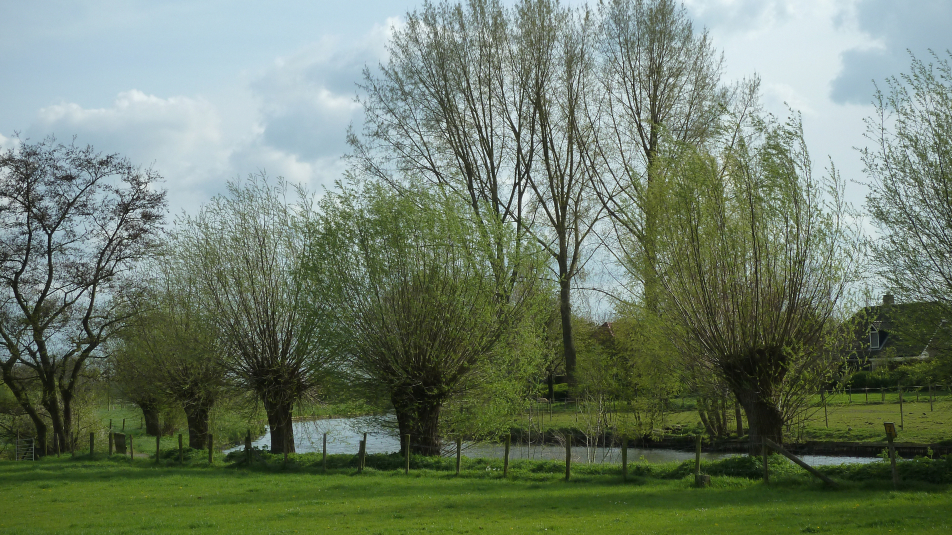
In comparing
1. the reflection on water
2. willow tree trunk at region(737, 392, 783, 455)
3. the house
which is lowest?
the reflection on water

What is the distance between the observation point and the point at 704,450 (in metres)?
28.7

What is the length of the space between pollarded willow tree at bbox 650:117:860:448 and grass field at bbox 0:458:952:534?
7.60ft

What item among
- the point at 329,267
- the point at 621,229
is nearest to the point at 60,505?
the point at 329,267

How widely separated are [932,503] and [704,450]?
16.9 meters

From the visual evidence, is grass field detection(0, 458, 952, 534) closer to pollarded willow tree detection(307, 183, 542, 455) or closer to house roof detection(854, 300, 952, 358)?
pollarded willow tree detection(307, 183, 542, 455)

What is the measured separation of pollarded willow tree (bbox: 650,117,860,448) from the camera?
16.2 metres

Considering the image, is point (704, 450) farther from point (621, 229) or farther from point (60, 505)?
point (60, 505)

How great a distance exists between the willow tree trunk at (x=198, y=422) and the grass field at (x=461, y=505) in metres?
7.61

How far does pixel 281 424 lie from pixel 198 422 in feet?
26.2

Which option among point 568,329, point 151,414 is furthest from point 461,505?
point 151,414

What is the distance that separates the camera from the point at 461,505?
48.6 ft

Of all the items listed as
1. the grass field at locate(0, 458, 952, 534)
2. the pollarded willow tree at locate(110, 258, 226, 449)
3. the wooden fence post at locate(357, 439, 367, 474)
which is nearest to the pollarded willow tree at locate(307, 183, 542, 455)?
the wooden fence post at locate(357, 439, 367, 474)

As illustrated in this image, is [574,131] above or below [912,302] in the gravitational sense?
above

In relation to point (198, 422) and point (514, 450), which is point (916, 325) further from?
point (198, 422)
